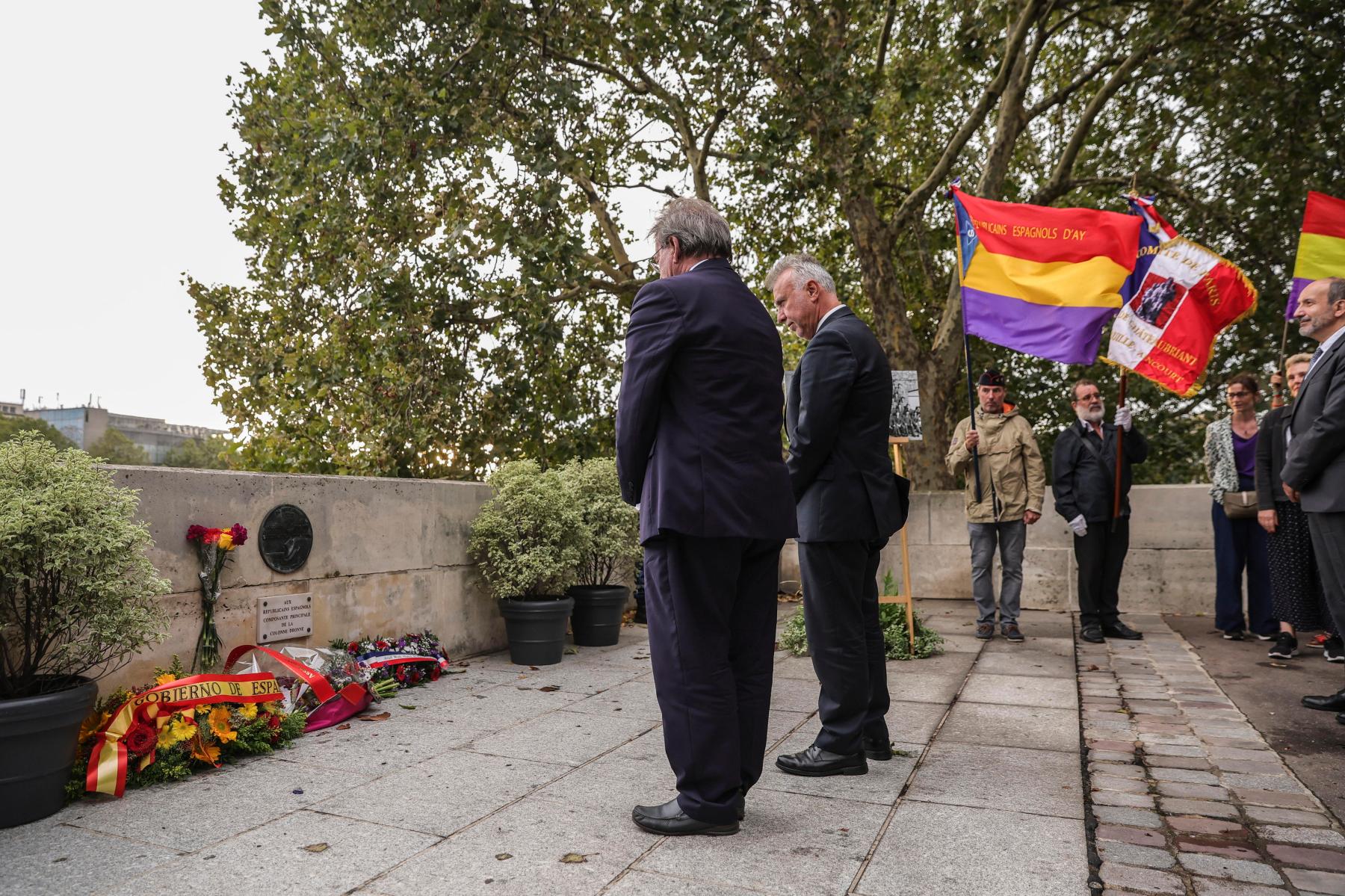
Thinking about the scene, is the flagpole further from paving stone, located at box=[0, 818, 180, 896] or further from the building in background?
the building in background

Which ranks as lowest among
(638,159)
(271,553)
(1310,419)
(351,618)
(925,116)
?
(351,618)

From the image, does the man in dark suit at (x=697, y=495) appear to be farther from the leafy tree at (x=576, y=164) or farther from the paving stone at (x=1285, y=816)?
the leafy tree at (x=576, y=164)

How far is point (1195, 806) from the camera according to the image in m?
3.33

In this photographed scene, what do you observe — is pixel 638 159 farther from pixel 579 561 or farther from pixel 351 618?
pixel 351 618

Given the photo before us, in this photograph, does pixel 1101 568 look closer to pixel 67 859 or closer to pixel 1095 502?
pixel 1095 502

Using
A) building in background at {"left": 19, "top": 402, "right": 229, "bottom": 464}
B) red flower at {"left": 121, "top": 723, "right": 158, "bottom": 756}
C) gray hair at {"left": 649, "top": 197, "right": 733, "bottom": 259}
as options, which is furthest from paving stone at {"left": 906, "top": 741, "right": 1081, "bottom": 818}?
building in background at {"left": 19, "top": 402, "right": 229, "bottom": 464}

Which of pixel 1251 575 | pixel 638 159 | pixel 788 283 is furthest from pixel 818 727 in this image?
pixel 638 159

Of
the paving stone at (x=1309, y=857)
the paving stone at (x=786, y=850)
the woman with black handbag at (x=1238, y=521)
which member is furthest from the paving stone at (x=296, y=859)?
the woman with black handbag at (x=1238, y=521)

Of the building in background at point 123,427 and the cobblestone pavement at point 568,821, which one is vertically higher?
the building in background at point 123,427

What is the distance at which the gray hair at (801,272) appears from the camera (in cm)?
376

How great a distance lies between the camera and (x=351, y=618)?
571 cm

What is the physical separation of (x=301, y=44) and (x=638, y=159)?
428cm

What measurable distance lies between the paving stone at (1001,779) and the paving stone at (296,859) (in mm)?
1897

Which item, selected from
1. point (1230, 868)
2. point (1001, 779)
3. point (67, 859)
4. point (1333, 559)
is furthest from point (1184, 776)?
point (67, 859)
